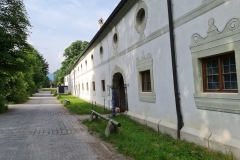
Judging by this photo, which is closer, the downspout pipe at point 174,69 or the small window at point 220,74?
the small window at point 220,74

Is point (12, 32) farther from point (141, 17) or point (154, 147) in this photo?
point (154, 147)

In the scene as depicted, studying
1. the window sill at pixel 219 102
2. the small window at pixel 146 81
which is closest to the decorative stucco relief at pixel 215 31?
the window sill at pixel 219 102

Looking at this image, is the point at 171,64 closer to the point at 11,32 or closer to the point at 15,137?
the point at 15,137

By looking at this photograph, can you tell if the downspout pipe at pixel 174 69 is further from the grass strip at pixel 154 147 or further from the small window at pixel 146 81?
the small window at pixel 146 81

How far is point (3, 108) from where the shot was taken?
66.0 feet

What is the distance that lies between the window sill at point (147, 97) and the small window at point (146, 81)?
7.8 inches

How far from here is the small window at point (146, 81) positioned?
36.5 feet

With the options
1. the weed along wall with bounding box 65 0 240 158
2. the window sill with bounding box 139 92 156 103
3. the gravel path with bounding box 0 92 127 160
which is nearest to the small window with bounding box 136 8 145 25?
the weed along wall with bounding box 65 0 240 158

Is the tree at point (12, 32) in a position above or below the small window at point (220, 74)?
above

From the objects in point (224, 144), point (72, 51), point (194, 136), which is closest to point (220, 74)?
point (224, 144)

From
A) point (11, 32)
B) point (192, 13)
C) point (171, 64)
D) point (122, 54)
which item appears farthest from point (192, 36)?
point (11, 32)

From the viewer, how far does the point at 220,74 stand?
6.56 meters

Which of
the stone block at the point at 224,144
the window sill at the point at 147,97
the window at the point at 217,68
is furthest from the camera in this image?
the window sill at the point at 147,97

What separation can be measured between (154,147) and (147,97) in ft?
12.7
